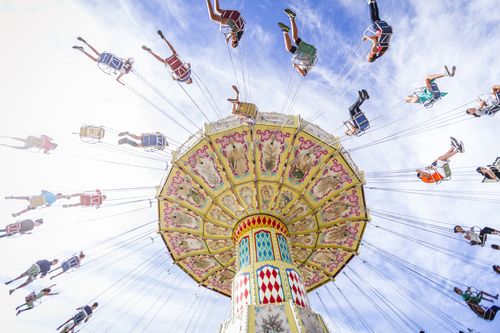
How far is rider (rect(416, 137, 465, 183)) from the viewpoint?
32.4 ft

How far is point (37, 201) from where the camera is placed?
9.48 m

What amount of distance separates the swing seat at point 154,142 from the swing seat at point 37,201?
3.47 m

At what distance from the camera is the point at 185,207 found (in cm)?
1225

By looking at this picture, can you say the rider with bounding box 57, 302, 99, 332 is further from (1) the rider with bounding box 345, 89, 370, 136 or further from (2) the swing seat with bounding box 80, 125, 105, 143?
(1) the rider with bounding box 345, 89, 370, 136

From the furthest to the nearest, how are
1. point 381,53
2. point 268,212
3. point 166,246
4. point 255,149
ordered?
point 166,246, point 268,212, point 255,149, point 381,53

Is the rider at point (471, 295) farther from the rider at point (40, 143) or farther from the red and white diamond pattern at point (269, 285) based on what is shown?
the rider at point (40, 143)

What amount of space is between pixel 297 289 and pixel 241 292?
1.81 meters

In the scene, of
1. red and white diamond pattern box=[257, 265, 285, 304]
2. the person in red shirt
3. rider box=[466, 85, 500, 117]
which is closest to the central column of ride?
red and white diamond pattern box=[257, 265, 285, 304]

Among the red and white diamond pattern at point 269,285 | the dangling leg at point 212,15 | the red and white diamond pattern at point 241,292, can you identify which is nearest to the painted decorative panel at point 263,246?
the red and white diamond pattern at point 269,285

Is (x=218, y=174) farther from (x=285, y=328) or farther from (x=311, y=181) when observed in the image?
(x=285, y=328)

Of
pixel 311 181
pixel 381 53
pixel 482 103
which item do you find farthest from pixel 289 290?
pixel 482 103

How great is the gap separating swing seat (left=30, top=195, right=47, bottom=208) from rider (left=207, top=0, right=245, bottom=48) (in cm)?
743

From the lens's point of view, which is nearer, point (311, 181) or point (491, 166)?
point (491, 166)

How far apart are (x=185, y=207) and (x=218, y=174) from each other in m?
2.00
